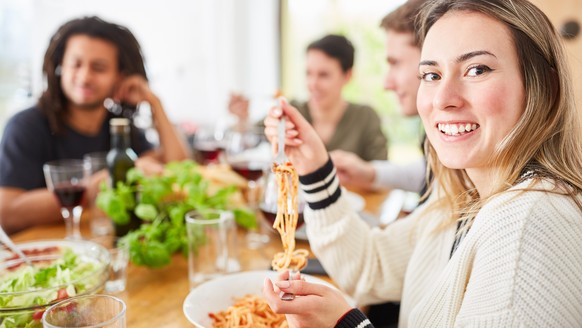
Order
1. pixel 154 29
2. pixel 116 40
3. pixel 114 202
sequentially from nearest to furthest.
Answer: pixel 114 202 < pixel 116 40 < pixel 154 29

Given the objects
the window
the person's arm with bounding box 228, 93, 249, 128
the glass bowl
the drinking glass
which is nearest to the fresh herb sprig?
the glass bowl

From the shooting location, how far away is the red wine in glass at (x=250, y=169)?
1692 millimetres

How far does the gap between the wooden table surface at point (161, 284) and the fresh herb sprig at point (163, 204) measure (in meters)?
0.05

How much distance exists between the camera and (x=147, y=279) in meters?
1.22

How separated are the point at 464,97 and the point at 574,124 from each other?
211 mm

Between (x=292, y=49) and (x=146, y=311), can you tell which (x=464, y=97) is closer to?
(x=146, y=311)

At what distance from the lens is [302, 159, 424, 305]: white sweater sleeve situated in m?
1.24

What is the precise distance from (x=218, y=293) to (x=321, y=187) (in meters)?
0.36

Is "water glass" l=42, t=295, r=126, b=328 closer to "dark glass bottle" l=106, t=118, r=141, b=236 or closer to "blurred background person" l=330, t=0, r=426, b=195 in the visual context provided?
"dark glass bottle" l=106, t=118, r=141, b=236

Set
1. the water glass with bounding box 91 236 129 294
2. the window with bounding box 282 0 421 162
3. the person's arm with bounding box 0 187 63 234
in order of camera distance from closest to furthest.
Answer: the water glass with bounding box 91 236 129 294
the person's arm with bounding box 0 187 63 234
the window with bounding box 282 0 421 162

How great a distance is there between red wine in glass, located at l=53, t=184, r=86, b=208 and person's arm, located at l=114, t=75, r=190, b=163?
902 mm

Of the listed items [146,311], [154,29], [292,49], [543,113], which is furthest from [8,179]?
[292,49]

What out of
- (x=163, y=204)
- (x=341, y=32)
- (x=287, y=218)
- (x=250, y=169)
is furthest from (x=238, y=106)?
(x=341, y=32)

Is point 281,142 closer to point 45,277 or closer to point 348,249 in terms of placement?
point 348,249
